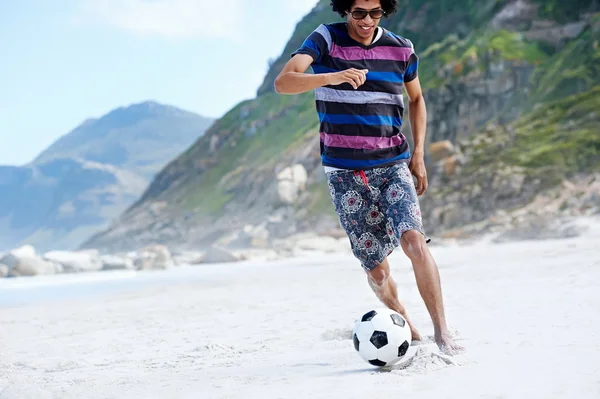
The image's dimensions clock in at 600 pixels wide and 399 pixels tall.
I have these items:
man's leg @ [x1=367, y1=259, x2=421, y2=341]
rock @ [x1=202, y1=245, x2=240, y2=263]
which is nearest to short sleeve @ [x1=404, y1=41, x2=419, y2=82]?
man's leg @ [x1=367, y1=259, x2=421, y2=341]

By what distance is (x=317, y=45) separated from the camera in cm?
439

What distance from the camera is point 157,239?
66625mm

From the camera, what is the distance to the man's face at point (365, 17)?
4414 millimetres


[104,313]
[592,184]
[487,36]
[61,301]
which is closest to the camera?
[104,313]

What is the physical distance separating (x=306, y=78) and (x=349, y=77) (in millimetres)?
257

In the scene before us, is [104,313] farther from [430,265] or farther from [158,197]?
[158,197]

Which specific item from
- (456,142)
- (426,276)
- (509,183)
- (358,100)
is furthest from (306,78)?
(456,142)

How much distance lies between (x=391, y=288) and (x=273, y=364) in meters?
0.95

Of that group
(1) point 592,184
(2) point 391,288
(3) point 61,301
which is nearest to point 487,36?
(1) point 592,184

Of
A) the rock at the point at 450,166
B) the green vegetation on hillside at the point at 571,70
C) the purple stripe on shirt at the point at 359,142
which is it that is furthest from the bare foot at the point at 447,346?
the green vegetation on hillside at the point at 571,70

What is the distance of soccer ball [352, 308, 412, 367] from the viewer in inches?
160

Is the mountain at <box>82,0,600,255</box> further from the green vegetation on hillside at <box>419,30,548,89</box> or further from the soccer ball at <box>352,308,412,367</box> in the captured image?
the soccer ball at <box>352,308,412,367</box>

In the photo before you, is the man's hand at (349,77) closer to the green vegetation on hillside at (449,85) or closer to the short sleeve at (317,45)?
the short sleeve at (317,45)

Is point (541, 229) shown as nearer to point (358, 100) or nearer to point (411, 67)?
point (411, 67)
